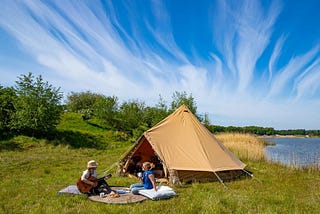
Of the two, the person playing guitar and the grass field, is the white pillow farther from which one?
the person playing guitar

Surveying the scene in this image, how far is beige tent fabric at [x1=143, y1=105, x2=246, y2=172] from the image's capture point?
7938 mm

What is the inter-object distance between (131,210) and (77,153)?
32.1ft

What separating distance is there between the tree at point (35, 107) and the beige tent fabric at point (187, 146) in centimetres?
960

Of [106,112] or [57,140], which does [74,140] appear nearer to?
Result: [57,140]

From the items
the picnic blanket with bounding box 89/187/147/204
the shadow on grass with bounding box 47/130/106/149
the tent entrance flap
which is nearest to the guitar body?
the picnic blanket with bounding box 89/187/147/204

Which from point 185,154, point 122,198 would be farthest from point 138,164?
point 122,198

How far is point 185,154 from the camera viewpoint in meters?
8.23

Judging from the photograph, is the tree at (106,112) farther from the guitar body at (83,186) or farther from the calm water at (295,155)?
the guitar body at (83,186)

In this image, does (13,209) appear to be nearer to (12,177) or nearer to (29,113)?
(12,177)

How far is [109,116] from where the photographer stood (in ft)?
83.4

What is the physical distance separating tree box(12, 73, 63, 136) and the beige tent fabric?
9596 mm

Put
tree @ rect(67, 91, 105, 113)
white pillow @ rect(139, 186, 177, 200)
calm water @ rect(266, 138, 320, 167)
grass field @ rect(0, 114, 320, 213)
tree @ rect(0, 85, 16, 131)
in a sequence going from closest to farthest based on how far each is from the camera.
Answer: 1. grass field @ rect(0, 114, 320, 213)
2. white pillow @ rect(139, 186, 177, 200)
3. calm water @ rect(266, 138, 320, 167)
4. tree @ rect(0, 85, 16, 131)
5. tree @ rect(67, 91, 105, 113)

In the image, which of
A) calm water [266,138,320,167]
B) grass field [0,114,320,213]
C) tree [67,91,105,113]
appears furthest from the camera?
tree [67,91,105,113]

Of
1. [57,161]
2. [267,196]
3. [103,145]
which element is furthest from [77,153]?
[267,196]
